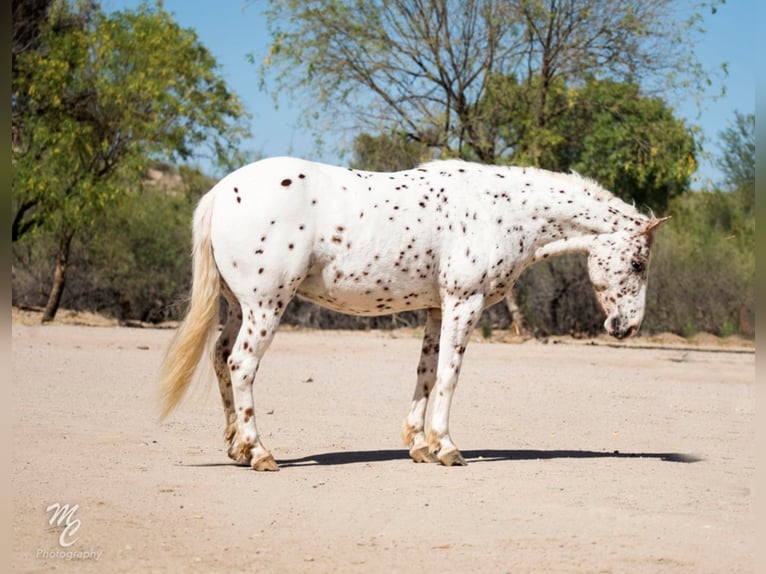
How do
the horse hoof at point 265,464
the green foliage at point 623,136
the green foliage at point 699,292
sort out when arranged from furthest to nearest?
the green foliage at point 699,292
the green foliage at point 623,136
the horse hoof at point 265,464

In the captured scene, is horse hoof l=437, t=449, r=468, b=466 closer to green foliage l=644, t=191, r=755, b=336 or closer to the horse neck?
the horse neck

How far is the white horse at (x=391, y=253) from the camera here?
7867 millimetres

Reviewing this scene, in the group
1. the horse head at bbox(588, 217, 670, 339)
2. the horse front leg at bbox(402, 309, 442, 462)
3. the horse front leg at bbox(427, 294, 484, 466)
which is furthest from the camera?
the horse head at bbox(588, 217, 670, 339)

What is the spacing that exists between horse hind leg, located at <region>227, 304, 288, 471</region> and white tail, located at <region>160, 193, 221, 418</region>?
311 millimetres

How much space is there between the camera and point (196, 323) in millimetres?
8078

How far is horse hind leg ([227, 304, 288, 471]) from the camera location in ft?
25.8

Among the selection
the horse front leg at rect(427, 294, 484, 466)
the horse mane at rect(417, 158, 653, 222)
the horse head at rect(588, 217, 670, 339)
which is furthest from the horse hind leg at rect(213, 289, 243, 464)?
the horse head at rect(588, 217, 670, 339)

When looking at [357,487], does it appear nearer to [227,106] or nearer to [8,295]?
[8,295]

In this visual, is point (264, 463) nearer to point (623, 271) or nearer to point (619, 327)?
point (619, 327)

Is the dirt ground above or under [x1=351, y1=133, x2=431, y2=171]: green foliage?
under

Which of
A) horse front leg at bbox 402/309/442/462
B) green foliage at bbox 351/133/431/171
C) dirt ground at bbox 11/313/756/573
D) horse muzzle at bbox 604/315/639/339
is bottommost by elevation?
dirt ground at bbox 11/313/756/573

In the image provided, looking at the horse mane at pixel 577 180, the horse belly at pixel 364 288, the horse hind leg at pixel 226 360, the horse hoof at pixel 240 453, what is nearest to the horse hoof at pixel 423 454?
the horse belly at pixel 364 288

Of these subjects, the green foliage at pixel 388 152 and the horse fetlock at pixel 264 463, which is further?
the green foliage at pixel 388 152

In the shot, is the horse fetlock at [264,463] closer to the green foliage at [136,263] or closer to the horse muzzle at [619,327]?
the horse muzzle at [619,327]
